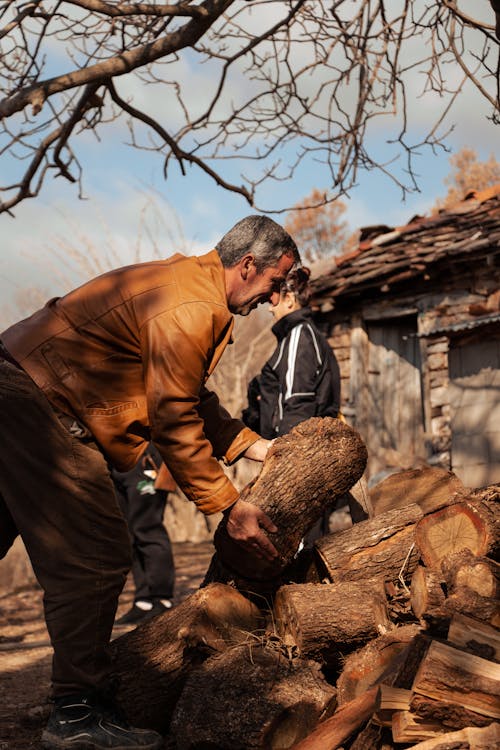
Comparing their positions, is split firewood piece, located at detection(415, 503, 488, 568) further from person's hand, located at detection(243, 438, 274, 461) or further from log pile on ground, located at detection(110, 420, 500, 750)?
person's hand, located at detection(243, 438, 274, 461)

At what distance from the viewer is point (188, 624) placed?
3021 mm

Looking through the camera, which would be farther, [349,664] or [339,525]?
[339,525]

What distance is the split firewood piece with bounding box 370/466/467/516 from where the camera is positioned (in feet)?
13.1

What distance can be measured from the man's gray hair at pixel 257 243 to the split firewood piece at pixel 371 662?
1.44m

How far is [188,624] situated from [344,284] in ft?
25.1

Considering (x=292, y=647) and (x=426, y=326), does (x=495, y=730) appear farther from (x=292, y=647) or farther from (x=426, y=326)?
(x=426, y=326)

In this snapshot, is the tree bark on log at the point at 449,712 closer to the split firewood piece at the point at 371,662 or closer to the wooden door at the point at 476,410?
the split firewood piece at the point at 371,662

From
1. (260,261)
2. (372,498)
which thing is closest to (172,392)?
(260,261)

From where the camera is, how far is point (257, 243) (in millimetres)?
2926

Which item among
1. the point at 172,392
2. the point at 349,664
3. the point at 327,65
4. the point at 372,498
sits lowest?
the point at 349,664

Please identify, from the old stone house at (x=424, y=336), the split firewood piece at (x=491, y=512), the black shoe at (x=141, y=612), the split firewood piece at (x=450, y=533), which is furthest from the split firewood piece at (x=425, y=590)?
the old stone house at (x=424, y=336)

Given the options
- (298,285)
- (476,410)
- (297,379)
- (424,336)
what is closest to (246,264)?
(297,379)

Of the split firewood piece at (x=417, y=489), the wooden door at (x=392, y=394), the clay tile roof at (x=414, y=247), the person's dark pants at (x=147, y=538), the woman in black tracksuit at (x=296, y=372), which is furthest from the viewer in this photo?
the wooden door at (x=392, y=394)

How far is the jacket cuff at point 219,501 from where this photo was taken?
271 cm
